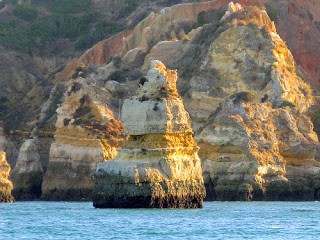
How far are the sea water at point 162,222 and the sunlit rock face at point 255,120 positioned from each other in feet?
17.7

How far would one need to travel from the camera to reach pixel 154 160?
71188 mm

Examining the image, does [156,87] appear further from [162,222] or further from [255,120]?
[255,120]

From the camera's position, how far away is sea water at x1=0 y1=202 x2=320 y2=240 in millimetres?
58906

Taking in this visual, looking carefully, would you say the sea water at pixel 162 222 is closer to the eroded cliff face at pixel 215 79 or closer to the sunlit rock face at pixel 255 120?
the sunlit rock face at pixel 255 120

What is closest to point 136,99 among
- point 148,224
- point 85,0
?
point 148,224

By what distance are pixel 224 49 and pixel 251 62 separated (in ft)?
6.18

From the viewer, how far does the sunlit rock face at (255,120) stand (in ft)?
277

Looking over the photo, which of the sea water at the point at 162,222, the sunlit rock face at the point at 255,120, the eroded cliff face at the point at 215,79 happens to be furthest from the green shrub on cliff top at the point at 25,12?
the sea water at the point at 162,222

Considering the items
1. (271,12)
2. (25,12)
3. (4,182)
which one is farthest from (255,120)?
(25,12)

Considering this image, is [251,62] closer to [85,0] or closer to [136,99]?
[136,99]

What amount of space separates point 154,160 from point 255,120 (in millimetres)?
17677

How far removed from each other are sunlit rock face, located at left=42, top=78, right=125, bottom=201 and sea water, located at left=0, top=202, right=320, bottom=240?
815 cm

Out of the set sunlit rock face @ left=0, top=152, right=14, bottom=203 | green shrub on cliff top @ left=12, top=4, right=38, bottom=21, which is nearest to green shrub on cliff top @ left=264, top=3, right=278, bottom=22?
green shrub on cliff top @ left=12, top=4, right=38, bottom=21

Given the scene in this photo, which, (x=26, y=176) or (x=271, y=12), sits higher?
(x=271, y=12)
